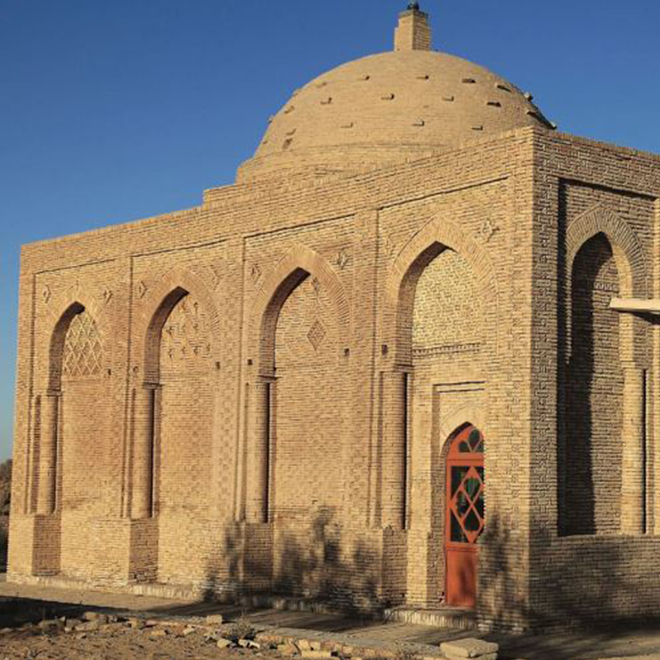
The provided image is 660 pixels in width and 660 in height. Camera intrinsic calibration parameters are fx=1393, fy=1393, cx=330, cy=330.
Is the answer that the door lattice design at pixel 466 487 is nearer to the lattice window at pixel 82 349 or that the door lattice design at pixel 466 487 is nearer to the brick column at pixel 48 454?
the lattice window at pixel 82 349

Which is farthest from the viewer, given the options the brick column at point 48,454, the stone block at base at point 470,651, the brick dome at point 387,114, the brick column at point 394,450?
the brick column at point 48,454

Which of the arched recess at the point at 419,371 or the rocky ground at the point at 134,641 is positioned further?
the arched recess at the point at 419,371

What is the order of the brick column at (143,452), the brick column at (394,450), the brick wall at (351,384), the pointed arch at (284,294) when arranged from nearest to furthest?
the brick wall at (351,384)
the brick column at (394,450)
the pointed arch at (284,294)
the brick column at (143,452)

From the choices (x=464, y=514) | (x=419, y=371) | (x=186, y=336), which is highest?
(x=186, y=336)

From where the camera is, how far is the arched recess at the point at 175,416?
21.0m

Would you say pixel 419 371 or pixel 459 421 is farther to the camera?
pixel 419 371

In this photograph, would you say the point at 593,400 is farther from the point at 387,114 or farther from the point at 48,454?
the point at 48,454

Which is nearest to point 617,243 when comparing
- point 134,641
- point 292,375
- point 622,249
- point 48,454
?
point 622,249

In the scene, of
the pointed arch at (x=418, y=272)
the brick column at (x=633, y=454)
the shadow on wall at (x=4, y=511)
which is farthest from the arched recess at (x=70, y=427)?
the brick column at (x=633, y=454)

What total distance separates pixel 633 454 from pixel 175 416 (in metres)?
7.95

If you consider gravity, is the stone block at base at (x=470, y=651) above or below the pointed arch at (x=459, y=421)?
below

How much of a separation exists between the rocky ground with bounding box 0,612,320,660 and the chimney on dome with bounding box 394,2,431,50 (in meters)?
12.1

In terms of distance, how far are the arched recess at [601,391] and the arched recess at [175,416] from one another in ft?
20.6

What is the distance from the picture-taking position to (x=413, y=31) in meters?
23.7
